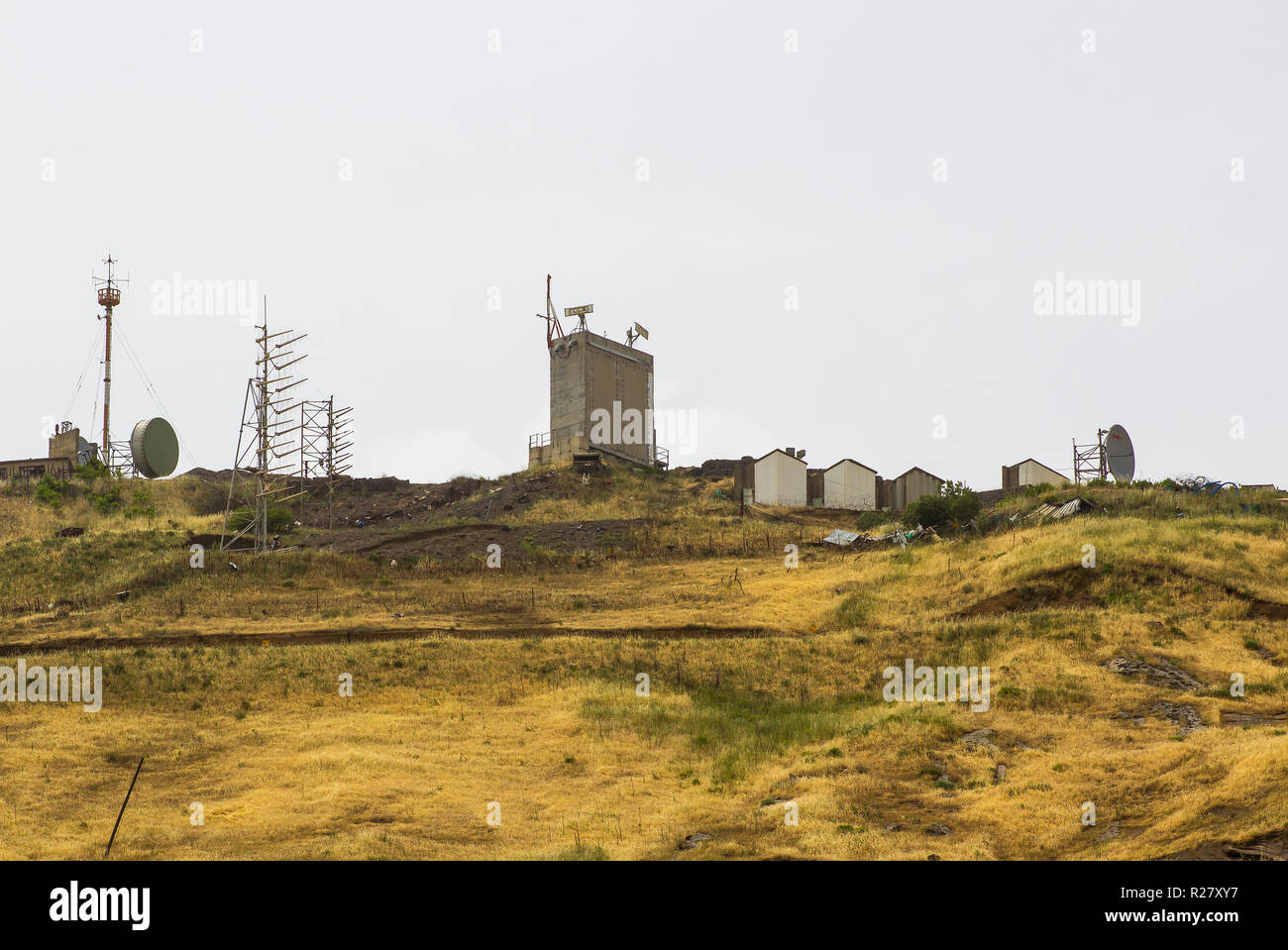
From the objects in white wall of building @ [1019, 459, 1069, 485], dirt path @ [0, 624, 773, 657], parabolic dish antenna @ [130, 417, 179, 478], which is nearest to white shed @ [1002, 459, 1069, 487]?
white wall of building @ [1019, 459, 1069, 485]

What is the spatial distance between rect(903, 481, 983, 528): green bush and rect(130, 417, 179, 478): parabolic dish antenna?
3762 cm

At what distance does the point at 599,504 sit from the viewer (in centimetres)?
6512

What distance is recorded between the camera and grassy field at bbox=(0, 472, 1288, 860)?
23.6m

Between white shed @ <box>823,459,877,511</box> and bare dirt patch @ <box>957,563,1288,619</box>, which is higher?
white shed @ <box>823,459,877,511</box>

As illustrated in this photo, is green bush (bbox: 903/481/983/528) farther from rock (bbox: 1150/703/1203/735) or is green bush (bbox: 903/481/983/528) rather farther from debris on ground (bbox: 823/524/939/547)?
rock (bbox: 1150/703/1203/735)

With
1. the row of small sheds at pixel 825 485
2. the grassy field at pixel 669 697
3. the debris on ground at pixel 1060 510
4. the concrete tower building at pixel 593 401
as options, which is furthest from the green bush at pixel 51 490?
the debris on ground at pixel 1060 510

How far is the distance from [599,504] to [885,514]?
14.5m

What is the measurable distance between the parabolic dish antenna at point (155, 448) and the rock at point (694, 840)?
159ft

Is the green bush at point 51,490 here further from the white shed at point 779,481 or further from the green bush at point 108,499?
the white shed at point 779,481

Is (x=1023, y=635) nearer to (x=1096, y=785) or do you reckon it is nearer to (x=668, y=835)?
(x=1096, y=785)

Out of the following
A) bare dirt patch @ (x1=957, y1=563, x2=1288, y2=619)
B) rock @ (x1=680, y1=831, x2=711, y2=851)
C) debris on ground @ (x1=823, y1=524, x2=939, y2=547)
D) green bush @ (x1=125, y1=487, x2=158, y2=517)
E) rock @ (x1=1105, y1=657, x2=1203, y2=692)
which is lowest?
rock @ (x1=680, y1=831, x2=711, y2=851)

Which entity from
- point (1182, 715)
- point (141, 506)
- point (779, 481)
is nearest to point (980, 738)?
point (1182, 715)
